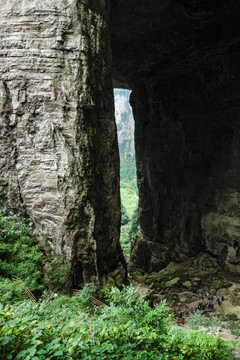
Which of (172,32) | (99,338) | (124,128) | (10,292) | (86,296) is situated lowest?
(86,296)

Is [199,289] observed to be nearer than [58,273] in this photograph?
No

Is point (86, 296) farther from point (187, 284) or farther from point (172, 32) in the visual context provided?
point (172, 32)

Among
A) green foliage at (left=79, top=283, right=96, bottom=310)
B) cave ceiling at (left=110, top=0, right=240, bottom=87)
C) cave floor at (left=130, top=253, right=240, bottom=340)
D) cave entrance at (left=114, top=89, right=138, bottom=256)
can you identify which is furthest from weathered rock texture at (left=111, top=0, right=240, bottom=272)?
cave entrance at (left=114, top=89, right=138, bottom=256)

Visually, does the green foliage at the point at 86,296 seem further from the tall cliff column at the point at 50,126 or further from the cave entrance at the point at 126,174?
the cave entrance at the point at 126,174

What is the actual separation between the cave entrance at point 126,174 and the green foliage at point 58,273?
829 inches

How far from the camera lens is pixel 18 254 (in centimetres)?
480

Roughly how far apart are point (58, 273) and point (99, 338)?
2.71 m

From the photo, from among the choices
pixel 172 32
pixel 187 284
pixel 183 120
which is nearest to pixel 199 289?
pixel 187 284

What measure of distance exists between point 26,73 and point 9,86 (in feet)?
1.39

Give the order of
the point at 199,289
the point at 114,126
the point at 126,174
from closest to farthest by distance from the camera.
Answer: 1. the point at 114,126
2. the point at 199,289
3. the point at 126,174

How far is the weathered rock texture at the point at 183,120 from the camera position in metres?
10.9

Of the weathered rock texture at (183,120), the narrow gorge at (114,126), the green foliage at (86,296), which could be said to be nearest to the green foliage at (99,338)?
the green foliage at (86,296)

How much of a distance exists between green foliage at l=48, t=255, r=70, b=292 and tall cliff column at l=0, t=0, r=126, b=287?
0.44 ft

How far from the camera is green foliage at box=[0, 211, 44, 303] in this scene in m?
4.41
